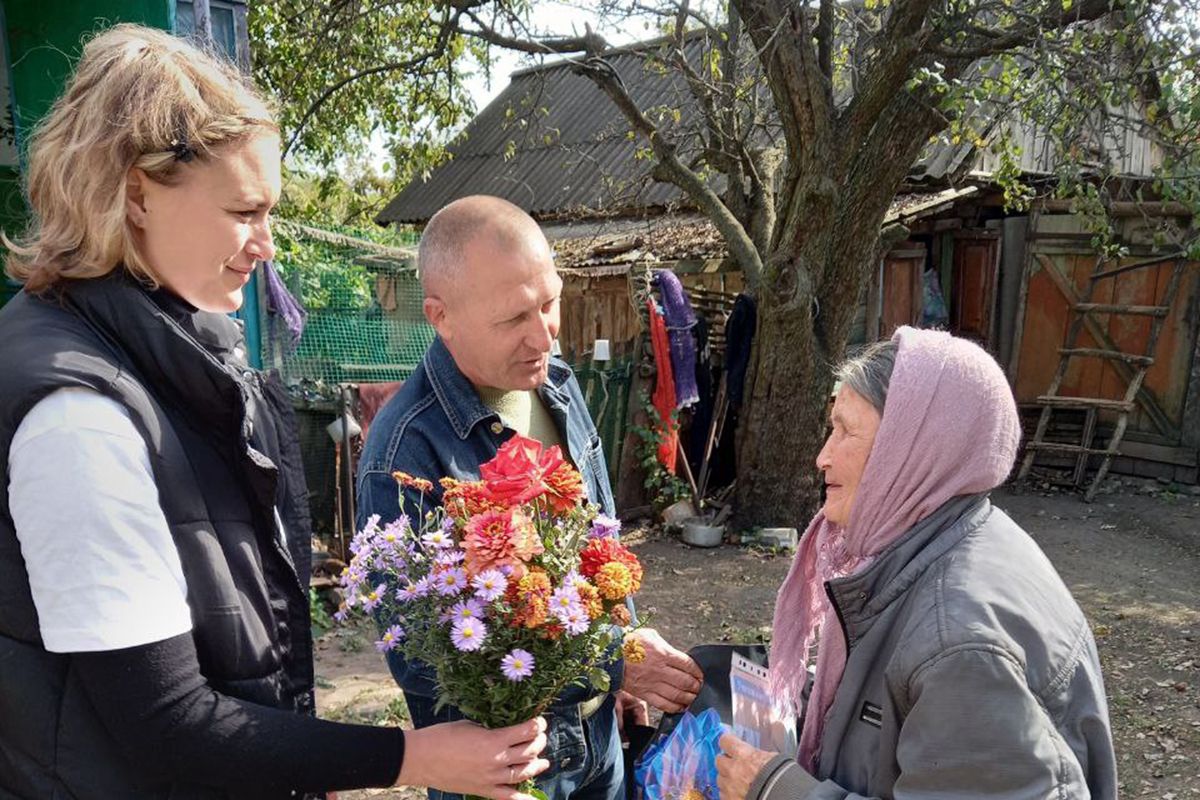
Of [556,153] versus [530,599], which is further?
[556,153]

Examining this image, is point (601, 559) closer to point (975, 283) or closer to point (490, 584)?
point (490, 584)

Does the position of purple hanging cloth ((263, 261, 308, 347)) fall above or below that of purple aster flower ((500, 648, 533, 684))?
above

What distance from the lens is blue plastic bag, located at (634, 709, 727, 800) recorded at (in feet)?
5.99

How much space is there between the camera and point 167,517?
4.13ft

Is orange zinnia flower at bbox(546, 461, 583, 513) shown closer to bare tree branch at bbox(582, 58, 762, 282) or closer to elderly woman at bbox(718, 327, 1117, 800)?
elderly woman at bbox(718, 327, 1117, 800)

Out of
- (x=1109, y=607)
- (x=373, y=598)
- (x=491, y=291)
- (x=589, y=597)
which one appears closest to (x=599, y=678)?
(x=589, y=597)

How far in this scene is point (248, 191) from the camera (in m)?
1.44

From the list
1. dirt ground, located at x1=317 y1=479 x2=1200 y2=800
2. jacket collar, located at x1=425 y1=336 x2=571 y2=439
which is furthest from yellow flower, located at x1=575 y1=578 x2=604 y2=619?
dirt ground, located at x1=317 y1=479 x2=1200 y2=800

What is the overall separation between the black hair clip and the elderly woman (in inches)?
48.0

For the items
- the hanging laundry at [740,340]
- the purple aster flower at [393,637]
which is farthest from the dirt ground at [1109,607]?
the purple aster flower at [393,637]

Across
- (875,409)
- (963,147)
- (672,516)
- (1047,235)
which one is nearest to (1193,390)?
(1047,235)

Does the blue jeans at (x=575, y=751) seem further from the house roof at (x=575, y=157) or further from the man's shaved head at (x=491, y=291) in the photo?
the house roof at (x=575, y=157)

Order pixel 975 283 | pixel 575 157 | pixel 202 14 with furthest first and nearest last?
pixel 575 157
pixel 975 283
pixel 202 14

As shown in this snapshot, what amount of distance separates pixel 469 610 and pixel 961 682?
0.76 meters
